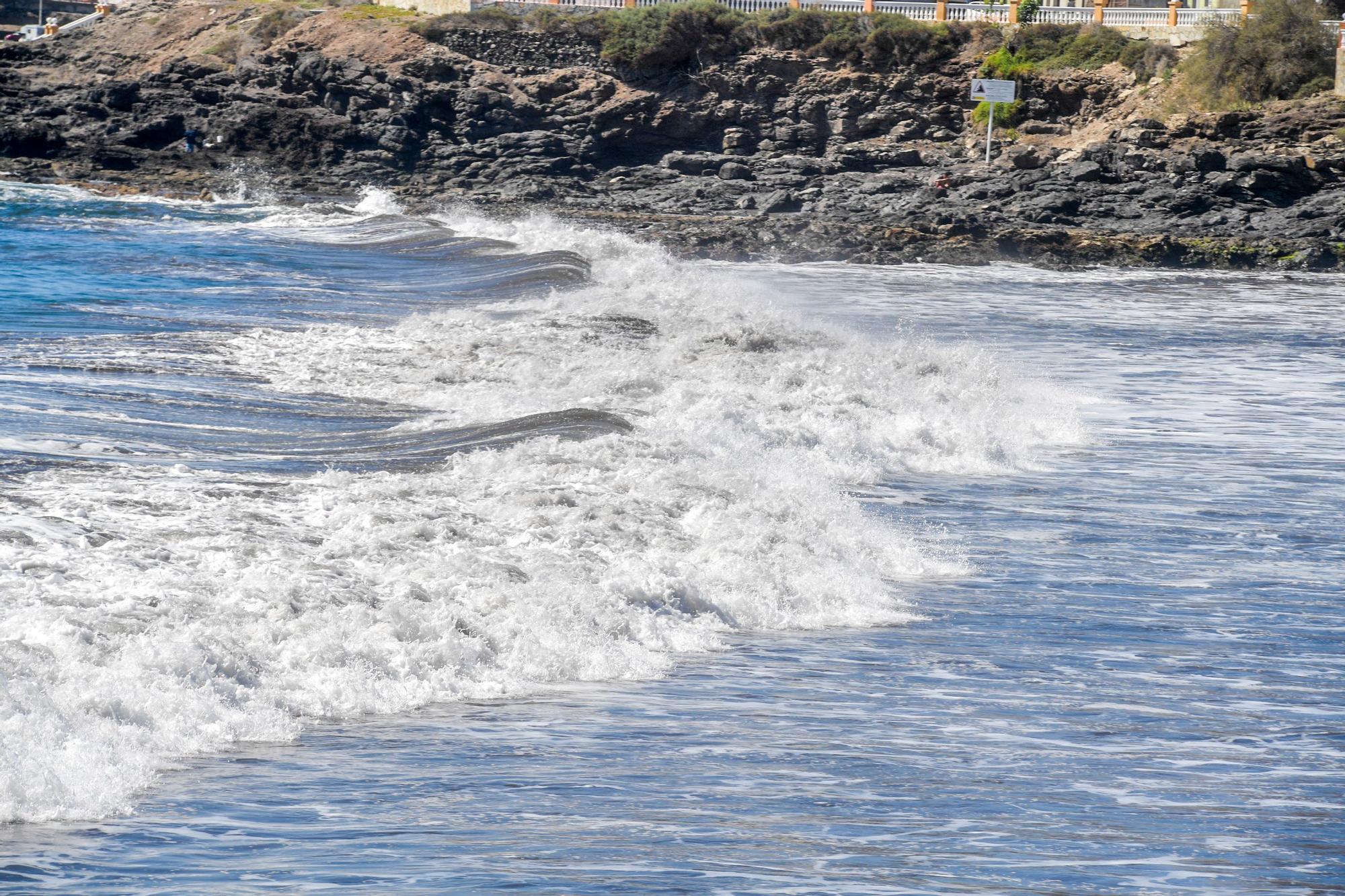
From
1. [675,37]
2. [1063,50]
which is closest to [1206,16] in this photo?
[1063,50]

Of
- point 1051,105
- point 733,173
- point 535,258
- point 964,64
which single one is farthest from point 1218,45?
point 535,258

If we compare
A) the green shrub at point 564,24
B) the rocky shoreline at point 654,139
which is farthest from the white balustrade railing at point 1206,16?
the green shrub at point 564,24

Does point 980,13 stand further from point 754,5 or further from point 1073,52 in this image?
point 754,5

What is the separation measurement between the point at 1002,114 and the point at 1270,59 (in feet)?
25.1

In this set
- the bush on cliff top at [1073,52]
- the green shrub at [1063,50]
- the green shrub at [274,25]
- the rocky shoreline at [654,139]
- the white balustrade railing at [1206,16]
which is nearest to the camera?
the rocky shoreline at [654,139]

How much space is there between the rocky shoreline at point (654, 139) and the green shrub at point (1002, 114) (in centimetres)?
40

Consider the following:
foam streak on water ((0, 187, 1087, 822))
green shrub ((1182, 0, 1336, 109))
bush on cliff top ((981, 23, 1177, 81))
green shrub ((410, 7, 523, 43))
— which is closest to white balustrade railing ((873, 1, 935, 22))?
bush on cliff top ((981, 23, 1177, 81))

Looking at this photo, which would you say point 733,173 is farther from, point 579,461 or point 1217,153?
point 579,461

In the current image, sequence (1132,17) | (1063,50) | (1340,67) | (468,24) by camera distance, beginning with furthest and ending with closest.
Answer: (468,24), (1132,17), (1063,50), (1340,67)

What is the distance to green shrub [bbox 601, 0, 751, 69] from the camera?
50812 millimetres

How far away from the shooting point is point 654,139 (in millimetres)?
50125

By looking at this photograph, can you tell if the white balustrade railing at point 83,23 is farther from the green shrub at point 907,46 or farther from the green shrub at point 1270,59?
the green shrub at point 1270,59

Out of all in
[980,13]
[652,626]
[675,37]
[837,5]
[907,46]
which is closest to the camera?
[652,626]

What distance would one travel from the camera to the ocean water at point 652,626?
190 inches
